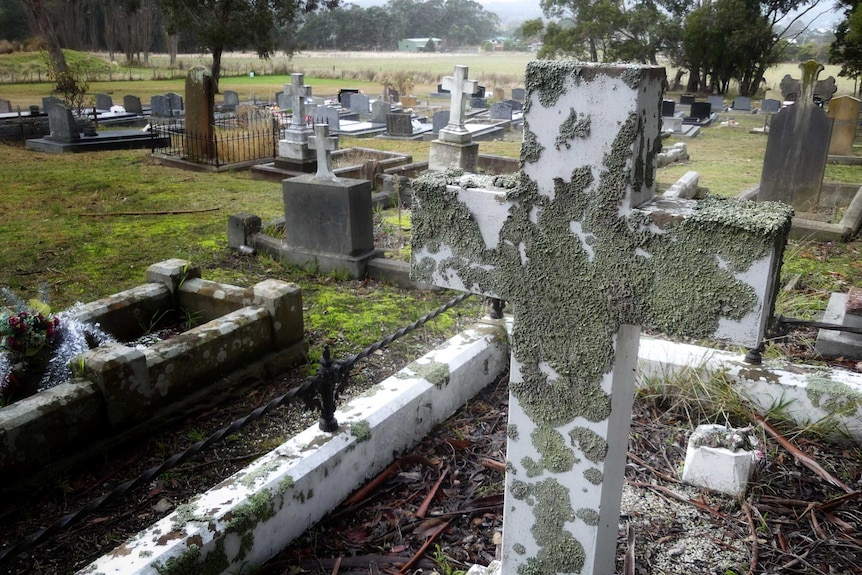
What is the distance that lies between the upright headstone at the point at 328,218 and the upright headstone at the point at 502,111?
16.6 m

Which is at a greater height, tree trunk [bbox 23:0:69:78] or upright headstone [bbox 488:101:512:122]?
tree trunk [bbox 23:0:69:78]

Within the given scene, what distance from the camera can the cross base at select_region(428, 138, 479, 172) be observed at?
40.7ft

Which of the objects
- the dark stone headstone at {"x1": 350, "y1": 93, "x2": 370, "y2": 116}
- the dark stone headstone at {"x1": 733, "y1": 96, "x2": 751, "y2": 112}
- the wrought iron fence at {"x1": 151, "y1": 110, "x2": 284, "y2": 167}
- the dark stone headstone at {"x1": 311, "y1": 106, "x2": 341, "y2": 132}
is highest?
the dark stone headstone at {"x1": 733, "y1": 96, "x2": 751, "y2": 112}

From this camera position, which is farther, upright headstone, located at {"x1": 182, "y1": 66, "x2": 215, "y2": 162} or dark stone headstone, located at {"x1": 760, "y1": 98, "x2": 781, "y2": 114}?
dark stone headstone, located at {"x1": 760, "y1": 98, "x2": 781, "y2": 114}

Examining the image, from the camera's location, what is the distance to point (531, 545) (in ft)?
7.00

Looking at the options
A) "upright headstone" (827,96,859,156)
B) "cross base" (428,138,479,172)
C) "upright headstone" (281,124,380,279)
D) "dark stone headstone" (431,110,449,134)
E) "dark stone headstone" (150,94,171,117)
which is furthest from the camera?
"dark stone headstone" (150,94,171,117)

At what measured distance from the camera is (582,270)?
6.09ft

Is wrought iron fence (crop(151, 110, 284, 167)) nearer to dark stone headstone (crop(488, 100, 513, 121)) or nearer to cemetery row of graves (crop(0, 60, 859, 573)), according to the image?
dark stone headstone (crop(488, 100, 513, 121))

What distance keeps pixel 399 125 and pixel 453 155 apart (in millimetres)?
6745

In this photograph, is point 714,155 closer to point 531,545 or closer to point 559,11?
point 531,545

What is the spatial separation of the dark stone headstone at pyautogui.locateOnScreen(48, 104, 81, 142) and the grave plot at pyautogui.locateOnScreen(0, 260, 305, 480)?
12333mm

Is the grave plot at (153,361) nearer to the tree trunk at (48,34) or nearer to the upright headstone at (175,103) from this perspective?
the upright headstone at (175,103)

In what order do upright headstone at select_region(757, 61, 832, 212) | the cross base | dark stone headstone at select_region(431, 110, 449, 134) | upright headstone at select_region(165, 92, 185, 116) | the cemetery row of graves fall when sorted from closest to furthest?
1. the cemetery row of graves
2. upright headstone at select_region(757, 61, 832, 212)
3. the cross base
4. dark stone headstone at select_region(431, 110, 449, 134)
5. upright headstone at select_region(165, 92, 185, 116)

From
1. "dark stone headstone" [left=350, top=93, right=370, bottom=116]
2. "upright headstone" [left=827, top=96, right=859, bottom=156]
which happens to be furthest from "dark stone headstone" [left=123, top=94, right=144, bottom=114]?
"upright headstone" [left=827, top=96, right=859, bottom=156]
